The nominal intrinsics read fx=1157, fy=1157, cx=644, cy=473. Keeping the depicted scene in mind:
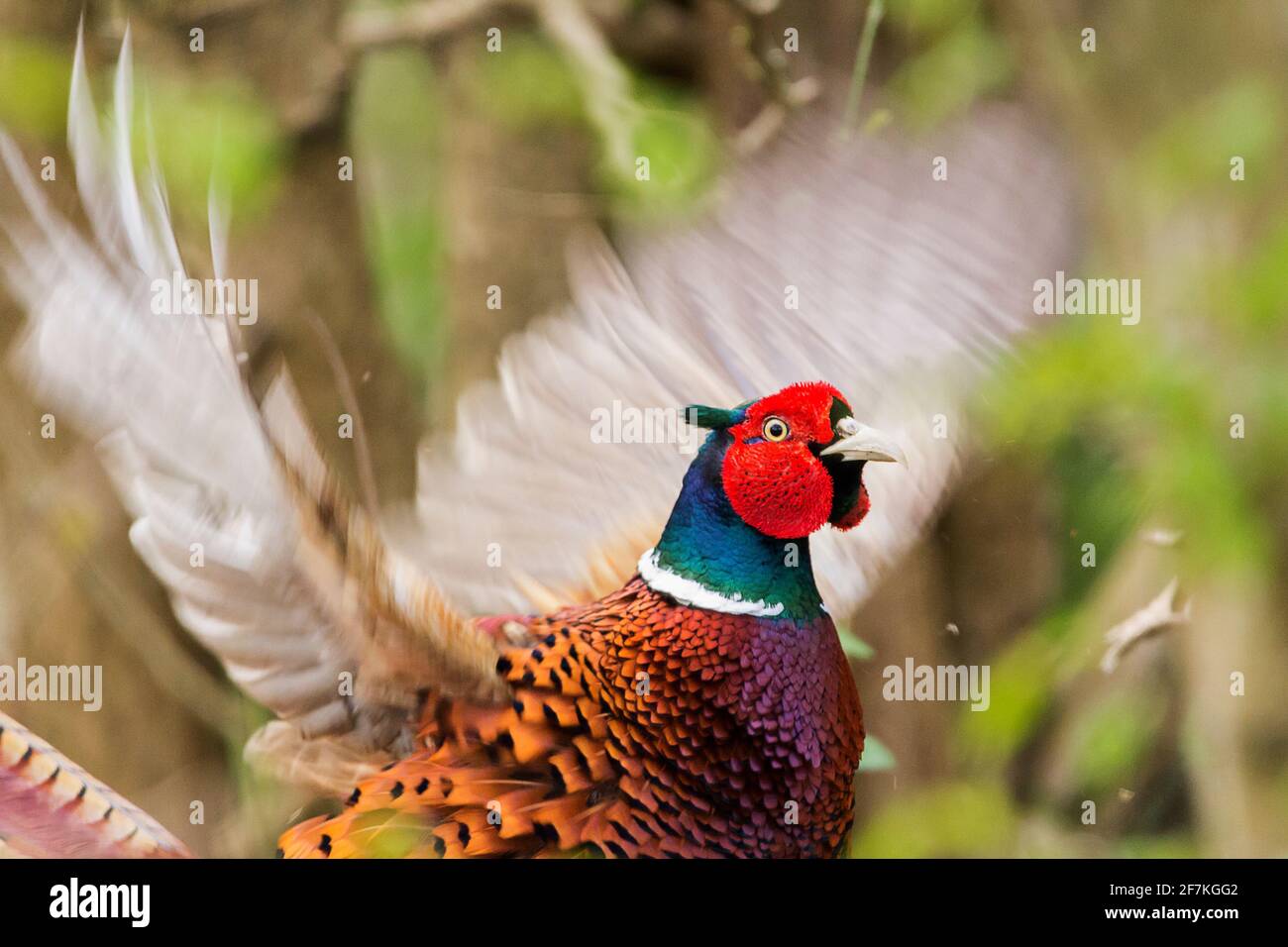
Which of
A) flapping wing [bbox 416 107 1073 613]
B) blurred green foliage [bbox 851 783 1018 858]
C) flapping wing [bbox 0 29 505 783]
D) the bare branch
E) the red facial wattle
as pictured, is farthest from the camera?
the bare branch

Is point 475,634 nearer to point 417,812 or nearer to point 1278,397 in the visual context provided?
point 417,812

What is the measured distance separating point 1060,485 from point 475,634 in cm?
94

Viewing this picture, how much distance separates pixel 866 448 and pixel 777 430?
92mm

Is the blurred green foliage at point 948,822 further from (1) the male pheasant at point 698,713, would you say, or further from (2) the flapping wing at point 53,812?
(2) the flapping wing at point 53,812

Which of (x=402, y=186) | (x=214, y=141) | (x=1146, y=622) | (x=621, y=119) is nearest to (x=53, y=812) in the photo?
(x=214, y=141)

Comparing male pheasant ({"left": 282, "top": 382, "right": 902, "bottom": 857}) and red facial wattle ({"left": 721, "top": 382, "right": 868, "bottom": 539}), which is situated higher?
red facial wattle ({"left": 721, "top": 382, "right": 868, "bottom": 539})

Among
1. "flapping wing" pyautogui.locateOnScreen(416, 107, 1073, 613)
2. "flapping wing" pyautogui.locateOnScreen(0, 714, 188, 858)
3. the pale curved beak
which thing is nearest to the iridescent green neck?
the pale curved beak

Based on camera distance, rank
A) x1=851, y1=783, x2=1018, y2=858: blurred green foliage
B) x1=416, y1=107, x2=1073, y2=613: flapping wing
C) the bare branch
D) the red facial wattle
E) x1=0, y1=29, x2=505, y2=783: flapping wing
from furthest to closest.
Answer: the bare branch → x1=851, y1=783, x2=1018, y2=858: blurred green foliage → x1=416, y1=107, x2=1073, y2=613: flapping wing → the red facial wattle → x1=0, y1=29, x2=505, y2=783: flapping wing

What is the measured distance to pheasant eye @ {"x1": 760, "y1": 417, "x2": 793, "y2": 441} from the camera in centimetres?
117

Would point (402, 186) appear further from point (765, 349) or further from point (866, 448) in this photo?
point (866, 448)

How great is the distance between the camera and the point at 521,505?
1.47 metres

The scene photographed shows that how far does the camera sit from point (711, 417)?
3.99ft

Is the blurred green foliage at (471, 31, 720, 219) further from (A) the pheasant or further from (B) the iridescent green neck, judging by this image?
(B) the iridescent green neck
